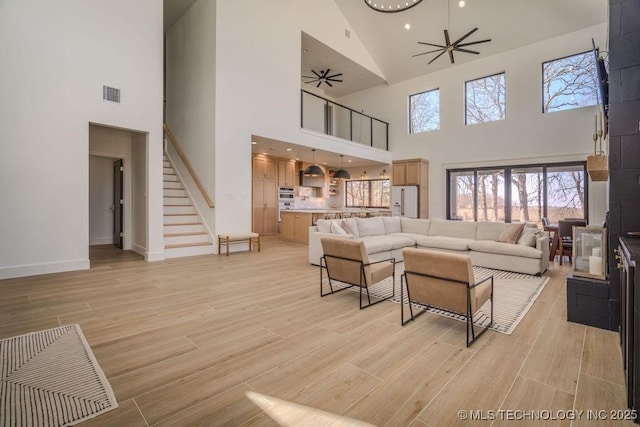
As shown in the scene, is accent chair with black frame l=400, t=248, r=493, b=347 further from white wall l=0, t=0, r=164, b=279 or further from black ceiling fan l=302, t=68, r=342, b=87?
black ceiling fan l=302, t=68, r=342, b=87

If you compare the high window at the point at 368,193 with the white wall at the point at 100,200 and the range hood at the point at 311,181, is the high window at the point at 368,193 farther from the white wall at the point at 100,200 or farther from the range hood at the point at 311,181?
the white wall at the point at 100,200

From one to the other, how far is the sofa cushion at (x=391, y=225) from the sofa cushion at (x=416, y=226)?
4.8 inches

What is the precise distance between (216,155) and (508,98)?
27.1 ft

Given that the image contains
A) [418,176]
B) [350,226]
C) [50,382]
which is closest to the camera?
[50,382]

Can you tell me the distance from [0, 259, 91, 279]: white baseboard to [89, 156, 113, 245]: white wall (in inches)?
127

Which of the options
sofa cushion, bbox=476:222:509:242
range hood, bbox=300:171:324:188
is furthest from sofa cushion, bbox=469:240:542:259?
range hood, bbox=300:171:324:188

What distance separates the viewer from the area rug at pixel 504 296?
3.06m

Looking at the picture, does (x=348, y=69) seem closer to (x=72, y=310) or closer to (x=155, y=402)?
(x=72, y=310)

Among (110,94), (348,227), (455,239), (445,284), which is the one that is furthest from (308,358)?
(110,94)

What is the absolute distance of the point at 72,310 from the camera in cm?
330

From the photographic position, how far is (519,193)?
8578mm

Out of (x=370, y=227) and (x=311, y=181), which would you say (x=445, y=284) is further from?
(x=311, y=181)

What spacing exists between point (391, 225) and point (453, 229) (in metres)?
1.35

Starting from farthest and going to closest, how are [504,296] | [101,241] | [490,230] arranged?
[101,241], [490,230], [504,296]
